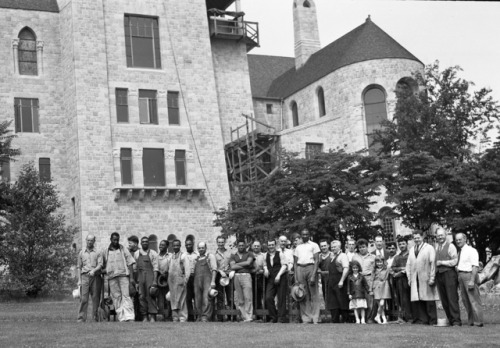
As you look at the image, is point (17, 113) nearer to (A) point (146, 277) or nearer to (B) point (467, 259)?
(A) point (146, 277)

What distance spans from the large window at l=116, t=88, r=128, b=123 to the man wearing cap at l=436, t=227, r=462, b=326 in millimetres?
29254

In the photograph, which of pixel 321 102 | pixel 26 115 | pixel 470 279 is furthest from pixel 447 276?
pixel 321 102

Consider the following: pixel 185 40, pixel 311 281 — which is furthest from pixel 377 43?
pixel 311 281

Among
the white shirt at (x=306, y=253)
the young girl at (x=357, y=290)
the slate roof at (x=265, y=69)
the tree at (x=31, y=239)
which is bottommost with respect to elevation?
the young girl at (x=357, y=290)

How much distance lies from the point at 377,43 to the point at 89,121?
693 inches

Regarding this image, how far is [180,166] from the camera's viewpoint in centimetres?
4516

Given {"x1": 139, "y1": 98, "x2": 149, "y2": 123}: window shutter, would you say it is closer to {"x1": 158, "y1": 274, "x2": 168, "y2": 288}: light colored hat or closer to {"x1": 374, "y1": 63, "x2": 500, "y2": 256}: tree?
{"x1": 374, "y1": 63, "x2": 500, "y2": 256}: tree

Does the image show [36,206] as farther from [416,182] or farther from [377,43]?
[377,43]

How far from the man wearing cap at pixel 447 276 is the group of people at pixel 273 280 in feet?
0.07

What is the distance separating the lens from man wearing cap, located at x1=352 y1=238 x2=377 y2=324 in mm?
18359

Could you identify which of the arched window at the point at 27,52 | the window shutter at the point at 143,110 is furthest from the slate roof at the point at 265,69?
the arched window at the point at 27,52

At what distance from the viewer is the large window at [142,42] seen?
147ft

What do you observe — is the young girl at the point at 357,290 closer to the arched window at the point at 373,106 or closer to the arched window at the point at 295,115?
the arched window at the point at 373,106

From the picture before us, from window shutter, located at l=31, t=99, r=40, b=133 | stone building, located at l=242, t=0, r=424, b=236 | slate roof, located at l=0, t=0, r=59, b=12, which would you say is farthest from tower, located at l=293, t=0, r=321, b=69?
window shutter, located at l=31, t=99, r=40, b=133
